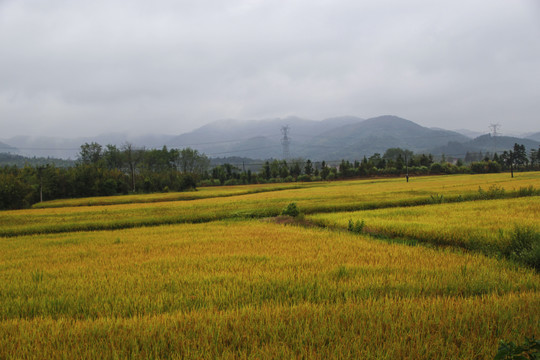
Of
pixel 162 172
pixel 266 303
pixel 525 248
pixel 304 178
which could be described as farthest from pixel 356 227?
pixel 162 172

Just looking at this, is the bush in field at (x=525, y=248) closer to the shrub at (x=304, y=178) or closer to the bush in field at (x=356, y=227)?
the bush in field at (x=356, y=227)

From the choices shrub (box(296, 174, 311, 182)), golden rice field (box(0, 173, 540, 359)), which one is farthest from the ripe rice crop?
shrub (box(296, 174, 311, 182))

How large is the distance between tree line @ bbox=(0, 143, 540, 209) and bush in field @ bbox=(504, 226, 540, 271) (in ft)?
145

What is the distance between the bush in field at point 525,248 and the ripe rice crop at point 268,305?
0.78 metres

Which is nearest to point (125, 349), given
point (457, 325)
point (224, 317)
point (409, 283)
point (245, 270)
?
point (224, 317)

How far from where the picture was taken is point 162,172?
67.5m

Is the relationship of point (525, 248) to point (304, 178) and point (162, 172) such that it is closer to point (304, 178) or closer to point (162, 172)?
point (304, 178)

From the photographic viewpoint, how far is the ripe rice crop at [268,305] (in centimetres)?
324

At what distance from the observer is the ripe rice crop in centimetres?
324

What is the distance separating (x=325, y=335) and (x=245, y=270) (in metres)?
3.10

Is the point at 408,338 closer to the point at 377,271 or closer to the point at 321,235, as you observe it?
the point at 377,271

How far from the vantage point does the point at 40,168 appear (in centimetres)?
4312

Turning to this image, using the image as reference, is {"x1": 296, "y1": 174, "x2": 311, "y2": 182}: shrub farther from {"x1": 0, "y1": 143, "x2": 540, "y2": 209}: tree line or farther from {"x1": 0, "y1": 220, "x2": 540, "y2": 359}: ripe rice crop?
{"x1": 0, "y1": 220, "x2": 540, "y2": 359}: ripe rice crop

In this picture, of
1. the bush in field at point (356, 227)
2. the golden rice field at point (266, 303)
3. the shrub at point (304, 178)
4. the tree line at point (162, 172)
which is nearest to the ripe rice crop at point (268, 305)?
the golden rice field at point (266, 303)
